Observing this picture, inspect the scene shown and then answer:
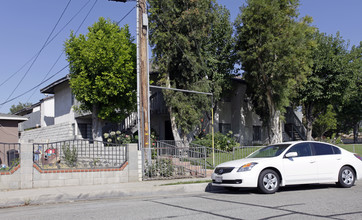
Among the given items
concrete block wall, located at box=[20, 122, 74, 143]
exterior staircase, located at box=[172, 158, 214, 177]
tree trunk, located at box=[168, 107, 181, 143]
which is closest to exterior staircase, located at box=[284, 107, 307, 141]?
tree trunk, located at box=[168, 107, 181, 143]

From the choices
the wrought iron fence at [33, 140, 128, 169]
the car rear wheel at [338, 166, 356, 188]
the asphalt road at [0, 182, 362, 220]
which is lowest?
the asphalt road at [0, 182, 362, 220]

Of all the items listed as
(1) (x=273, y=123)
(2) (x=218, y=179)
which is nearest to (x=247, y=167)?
(2) (x=218, y=179)

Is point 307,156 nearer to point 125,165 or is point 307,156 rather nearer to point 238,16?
point 125,165

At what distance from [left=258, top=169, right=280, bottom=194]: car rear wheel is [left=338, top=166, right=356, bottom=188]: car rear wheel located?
2.28 meters

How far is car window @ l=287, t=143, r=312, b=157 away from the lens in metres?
10.6

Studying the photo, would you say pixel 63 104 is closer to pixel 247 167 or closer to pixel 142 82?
pixel 142 82

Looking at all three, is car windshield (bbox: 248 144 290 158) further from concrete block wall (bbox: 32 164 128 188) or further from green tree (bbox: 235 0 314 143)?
green tree (bbox: 235 0 314 143)

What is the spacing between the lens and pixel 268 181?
988cm

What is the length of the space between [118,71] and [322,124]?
31.2 meters

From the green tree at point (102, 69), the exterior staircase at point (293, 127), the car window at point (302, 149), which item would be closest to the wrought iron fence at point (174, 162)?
the car window at point (302, 149)

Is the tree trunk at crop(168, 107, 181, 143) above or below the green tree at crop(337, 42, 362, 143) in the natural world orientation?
below

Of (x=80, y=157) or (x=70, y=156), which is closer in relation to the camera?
(x=70, y=156)

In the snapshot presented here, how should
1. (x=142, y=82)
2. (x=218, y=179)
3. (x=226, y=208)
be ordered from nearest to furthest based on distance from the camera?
(x=226, y=208) → (x=218, y=179) → (x=142, y=82)

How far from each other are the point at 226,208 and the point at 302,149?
417 centimetres
